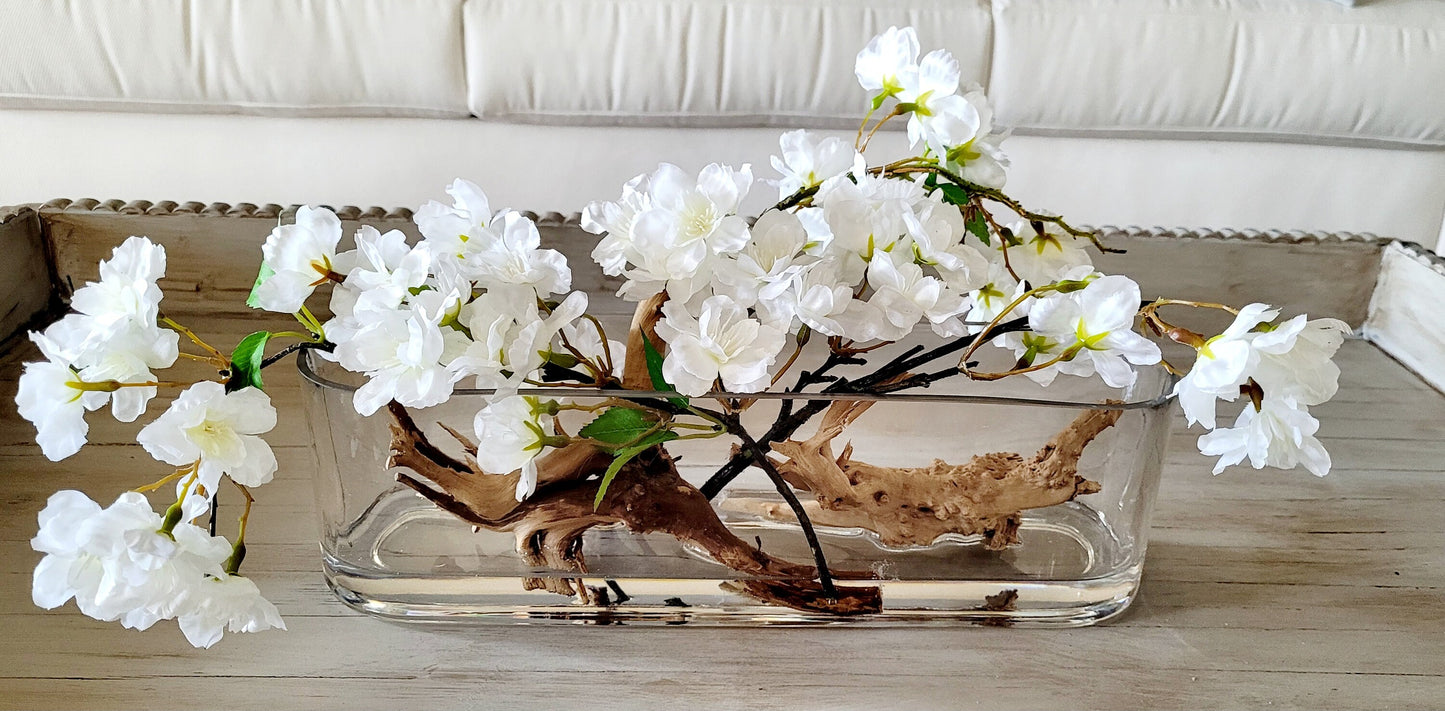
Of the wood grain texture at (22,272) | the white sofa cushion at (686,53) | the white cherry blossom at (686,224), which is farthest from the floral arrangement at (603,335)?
the white sofa cushion at (686,53)

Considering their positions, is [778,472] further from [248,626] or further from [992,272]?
[248,626]

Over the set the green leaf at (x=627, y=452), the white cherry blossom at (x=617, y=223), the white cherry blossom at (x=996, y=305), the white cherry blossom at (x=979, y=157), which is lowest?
the green leaf at (x=627, y=452)

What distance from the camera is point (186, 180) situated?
4.77 feet

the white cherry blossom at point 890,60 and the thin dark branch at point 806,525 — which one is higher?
the white cherry blossom at point 890,60

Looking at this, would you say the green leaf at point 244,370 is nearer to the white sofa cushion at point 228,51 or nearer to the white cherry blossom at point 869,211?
the white cherry blossom at point 869,211

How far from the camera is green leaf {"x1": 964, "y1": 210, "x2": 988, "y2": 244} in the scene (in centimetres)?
54

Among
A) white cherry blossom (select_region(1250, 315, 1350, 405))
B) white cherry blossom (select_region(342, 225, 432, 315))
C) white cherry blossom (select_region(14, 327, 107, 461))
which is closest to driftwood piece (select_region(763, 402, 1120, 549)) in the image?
white cherry blossom (select_region(1250, 315, 1350, 405))

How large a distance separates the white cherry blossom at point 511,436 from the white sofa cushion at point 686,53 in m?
0.98

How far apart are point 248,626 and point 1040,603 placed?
1.36 feet

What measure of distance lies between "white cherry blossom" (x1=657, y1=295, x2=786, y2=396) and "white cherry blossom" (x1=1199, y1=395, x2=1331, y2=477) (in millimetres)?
220

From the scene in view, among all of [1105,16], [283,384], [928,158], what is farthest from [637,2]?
[928,158]

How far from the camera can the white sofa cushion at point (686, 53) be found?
1367 millimetres

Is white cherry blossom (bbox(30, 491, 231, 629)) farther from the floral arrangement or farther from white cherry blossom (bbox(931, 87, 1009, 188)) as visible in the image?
white cherry blossom (bbox(931, 87, 1009, 188))

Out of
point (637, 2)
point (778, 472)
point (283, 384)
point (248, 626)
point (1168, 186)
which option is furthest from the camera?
point (1168, 186)
